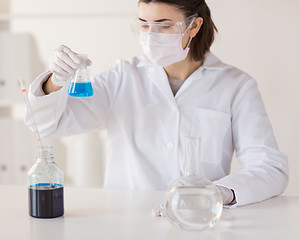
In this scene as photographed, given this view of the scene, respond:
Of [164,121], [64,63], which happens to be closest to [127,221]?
[64,63]

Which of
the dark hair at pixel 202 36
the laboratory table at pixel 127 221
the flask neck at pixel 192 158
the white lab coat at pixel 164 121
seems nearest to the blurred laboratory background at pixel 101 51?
the dark hair at pixel 202 36

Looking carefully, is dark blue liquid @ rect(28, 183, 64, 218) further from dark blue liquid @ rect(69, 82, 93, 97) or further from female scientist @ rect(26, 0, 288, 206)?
female scientist @ rect(26, 0, 288, 206)

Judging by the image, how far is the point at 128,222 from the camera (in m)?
1.24

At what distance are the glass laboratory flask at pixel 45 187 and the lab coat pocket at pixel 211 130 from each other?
0.73m

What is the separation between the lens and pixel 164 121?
1866 mm

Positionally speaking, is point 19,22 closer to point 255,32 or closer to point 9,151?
point 9,151

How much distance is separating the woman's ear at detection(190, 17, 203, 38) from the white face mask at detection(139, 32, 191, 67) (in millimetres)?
75

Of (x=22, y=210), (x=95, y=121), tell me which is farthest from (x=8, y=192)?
(x=95, y=121)

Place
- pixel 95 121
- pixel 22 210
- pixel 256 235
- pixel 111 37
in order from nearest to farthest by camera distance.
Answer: pixel 256 235, pixel 22 210, pixel 95 121, pixel 111 37

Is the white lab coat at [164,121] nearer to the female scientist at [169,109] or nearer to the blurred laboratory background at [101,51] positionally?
the female scientist at [169,109]

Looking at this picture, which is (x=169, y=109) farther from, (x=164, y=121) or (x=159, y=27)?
(x=159, y=27)

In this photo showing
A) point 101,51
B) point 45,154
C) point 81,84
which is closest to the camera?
point 45,154

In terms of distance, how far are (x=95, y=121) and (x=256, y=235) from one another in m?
0.93

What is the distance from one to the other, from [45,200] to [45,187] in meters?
0.04
